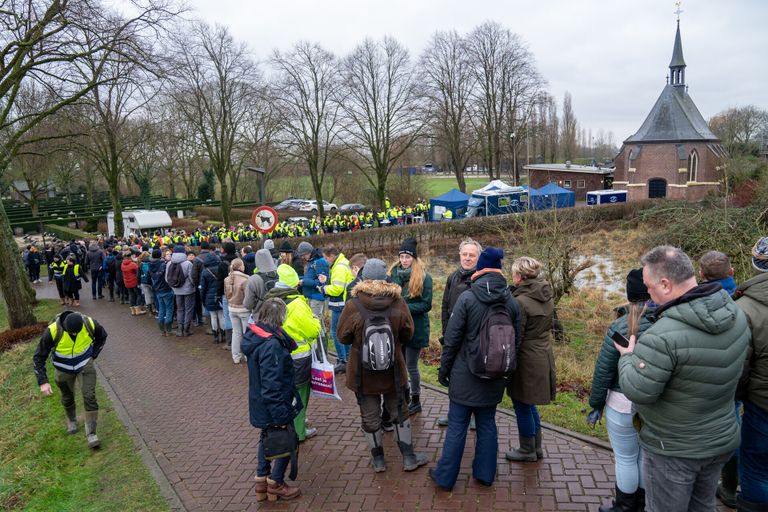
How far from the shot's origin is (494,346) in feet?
12.3

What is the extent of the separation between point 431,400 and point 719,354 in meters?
4.06

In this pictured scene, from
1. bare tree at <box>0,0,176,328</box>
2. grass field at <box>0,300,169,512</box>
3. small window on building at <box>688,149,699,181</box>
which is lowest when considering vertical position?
grass field at <box>0,300,169,512</box>

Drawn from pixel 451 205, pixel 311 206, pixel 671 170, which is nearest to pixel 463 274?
pixel 451 205

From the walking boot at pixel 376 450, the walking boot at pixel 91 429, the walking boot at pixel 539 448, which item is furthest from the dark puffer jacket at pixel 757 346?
the walking boot at pixel 91 429

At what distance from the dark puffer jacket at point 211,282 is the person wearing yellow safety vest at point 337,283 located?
2.58 meters

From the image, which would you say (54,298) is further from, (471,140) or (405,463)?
(471,140)

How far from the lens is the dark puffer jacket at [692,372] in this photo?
2.54 metres

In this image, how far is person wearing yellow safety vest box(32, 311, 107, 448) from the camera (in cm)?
570

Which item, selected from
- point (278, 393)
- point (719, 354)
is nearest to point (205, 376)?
point (278, 393)

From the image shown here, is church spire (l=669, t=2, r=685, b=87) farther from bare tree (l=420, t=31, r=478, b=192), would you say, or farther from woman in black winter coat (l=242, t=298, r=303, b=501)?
woman in black winter coat (l=242, t=298, r=303, b=501)

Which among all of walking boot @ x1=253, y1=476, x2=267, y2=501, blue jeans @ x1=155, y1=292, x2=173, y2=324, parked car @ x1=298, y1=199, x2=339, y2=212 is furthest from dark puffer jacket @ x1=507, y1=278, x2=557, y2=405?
parked car @ x1=298, y1=199, x2=339, y2=212

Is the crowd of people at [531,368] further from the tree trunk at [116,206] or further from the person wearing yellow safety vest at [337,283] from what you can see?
the tree trunk at [116,206]

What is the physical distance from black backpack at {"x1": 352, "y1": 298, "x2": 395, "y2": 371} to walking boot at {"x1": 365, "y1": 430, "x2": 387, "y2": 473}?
72cm

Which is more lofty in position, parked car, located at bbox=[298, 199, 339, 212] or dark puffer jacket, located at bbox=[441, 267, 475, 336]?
dark puffer jacket, located at bbox=[441, 267, 475, 336]
